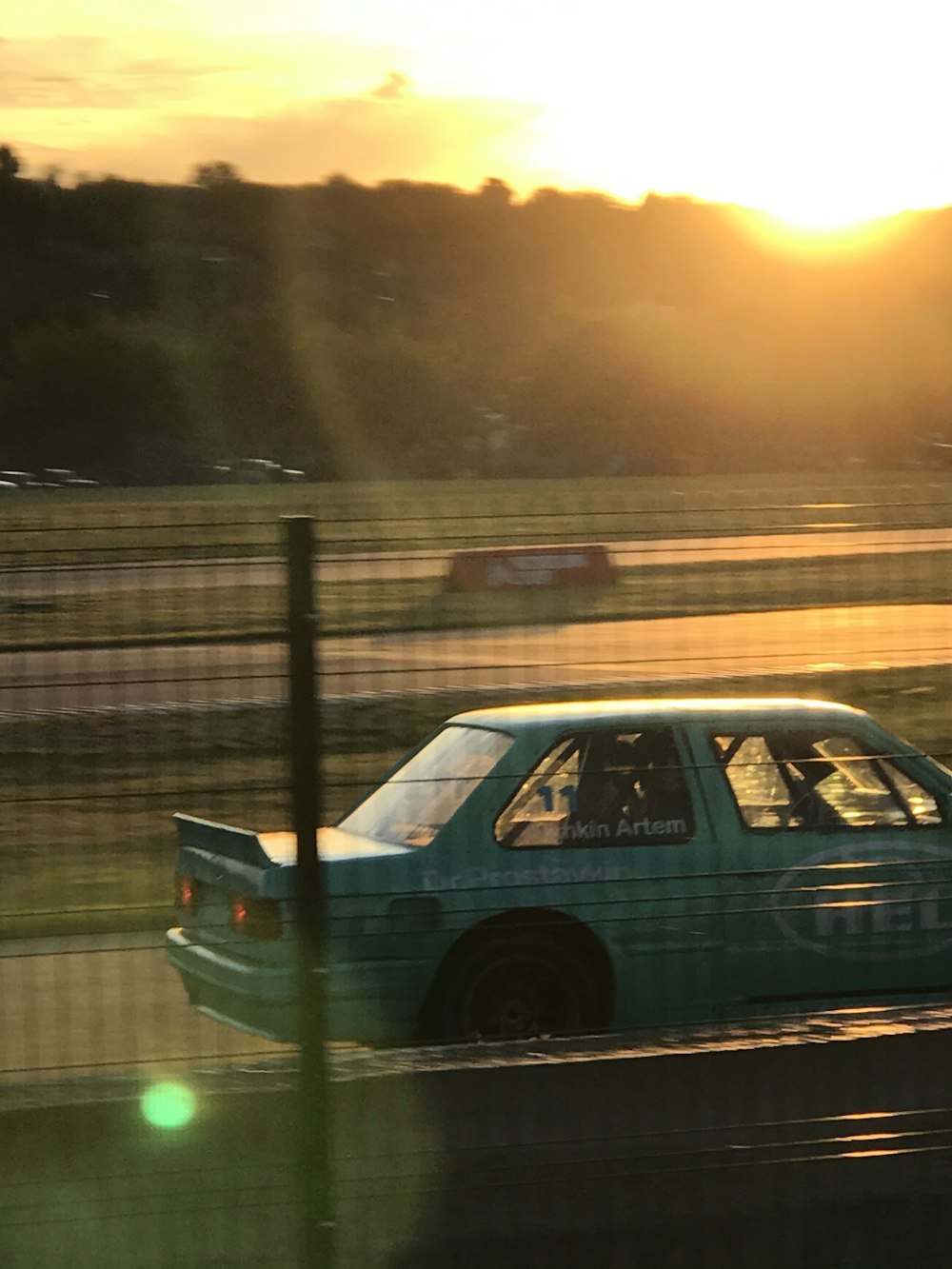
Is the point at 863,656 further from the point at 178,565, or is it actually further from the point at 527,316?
the point at 527,316

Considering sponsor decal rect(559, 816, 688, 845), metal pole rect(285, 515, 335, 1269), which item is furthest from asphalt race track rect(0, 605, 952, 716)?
sponsor decal rect(559, 816, 688, 845)

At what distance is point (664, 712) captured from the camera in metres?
6.90

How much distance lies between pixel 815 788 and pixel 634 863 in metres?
0.73

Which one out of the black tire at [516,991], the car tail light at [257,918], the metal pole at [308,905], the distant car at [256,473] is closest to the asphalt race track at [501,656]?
the metal pole at [308,905]

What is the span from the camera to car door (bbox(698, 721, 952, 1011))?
21.6 feet

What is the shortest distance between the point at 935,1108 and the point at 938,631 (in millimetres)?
1499

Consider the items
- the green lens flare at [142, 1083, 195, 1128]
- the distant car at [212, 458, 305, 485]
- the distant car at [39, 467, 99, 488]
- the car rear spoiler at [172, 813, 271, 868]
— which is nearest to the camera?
the green lens flare at [142, 1083, 195, 1128]

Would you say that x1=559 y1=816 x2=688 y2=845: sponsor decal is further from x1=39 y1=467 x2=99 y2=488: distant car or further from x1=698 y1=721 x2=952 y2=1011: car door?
x1=39 y1=467 x2=99 y2=488: distant car

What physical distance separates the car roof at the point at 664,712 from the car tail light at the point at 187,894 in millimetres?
1173

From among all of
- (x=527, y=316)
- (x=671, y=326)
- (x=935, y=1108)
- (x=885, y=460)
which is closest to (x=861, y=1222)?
(x=935, y=1108)

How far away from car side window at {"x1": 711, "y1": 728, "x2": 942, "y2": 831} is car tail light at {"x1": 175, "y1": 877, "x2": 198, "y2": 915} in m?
1.87

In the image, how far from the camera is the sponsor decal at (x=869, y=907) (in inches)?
260

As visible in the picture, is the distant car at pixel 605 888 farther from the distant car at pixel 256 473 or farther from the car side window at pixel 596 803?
the distant car at pixel 256 473

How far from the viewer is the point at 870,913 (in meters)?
6.63
